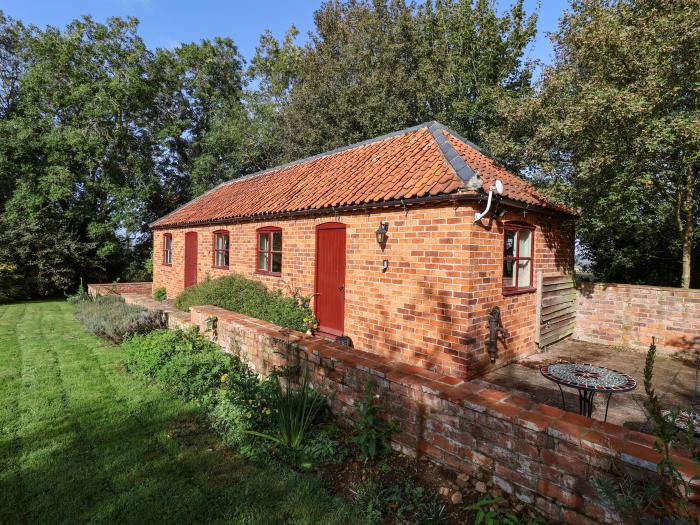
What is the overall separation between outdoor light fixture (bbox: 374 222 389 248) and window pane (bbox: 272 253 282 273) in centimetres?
366

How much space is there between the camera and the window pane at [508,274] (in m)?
6.36

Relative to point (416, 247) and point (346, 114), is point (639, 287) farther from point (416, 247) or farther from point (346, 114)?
point (346, 114)

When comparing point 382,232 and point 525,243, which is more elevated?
point 382,232

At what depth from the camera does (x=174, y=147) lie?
23.9m

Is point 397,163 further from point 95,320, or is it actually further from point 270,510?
point 95,320

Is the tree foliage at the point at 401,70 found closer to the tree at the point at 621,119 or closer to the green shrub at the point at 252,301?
the tree at the point at 621,119

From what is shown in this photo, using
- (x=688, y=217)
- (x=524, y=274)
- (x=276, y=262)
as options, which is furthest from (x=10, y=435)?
(x=688, y=217)

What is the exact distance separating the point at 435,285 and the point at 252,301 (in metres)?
4.75

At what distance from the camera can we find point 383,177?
7180 millimetres

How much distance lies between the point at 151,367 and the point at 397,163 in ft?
19.6

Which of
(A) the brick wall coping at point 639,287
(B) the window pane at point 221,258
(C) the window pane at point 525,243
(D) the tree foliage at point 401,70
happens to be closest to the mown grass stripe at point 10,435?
(B) the window pane at point 221,258

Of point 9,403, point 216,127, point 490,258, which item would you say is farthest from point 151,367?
point 216,127

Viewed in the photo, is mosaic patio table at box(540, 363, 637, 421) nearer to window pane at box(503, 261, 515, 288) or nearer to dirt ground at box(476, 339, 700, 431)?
dirt ground at box(476, 339, 700, 431)

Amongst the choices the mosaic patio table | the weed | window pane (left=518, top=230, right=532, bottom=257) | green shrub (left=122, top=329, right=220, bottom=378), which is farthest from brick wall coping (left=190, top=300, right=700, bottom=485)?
window pane (left=518, top=230, right=532, bottom=257)
